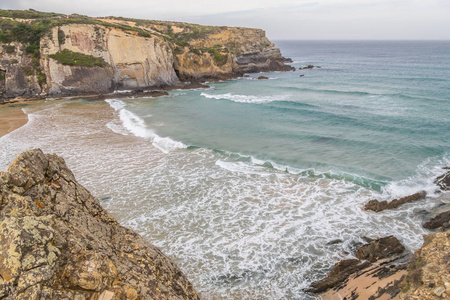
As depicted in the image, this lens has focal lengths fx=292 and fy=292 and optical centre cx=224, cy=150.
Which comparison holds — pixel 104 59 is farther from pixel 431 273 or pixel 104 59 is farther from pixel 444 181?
pixel 431 273

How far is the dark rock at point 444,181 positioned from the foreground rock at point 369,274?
264 inches

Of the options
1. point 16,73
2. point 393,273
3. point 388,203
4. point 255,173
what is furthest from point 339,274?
point 16,73

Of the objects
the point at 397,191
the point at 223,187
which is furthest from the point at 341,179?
the point at 223,187

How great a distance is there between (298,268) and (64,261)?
7995mm

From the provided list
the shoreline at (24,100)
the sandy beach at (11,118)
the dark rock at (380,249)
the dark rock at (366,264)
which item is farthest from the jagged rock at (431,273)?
the sandy beach at (11,118)

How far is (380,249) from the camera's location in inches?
392

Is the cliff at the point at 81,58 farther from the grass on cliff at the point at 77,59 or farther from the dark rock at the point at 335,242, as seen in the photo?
the dark rock at the point at 335,242

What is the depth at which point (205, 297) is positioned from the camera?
8.60 meters

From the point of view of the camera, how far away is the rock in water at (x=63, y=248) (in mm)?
3312

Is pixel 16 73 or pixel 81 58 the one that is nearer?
pixel 16 73

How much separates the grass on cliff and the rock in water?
136ft

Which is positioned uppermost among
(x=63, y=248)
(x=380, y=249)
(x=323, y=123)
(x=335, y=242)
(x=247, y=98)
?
(x=63, y=248)

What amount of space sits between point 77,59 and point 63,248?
44607mm

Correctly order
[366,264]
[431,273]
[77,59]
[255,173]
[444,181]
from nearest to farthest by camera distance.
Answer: [431,273]
[366,264]
[444,181]
[255,173]
[77,59]
